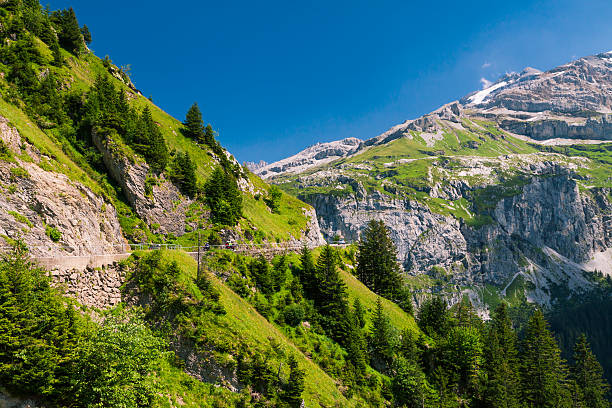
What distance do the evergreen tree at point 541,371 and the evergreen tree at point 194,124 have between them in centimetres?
9036

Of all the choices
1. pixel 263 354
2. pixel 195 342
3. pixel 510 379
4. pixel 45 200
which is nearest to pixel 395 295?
pixel 510 379

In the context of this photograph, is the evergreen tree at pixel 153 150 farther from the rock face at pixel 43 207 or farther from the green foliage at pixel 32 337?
the green foliage at pixel 32 337

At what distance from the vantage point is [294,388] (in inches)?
1238

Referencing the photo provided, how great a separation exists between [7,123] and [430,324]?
252 ft

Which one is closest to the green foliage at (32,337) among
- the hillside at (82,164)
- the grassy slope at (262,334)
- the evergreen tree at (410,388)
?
the hillside at (82,164)

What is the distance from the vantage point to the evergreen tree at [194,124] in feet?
249

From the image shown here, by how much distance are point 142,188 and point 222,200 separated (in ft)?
45.2

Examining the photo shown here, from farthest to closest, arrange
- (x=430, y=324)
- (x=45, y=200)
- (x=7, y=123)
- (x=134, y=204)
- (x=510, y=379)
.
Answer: (x=430, y=324) → (x=510, y=379) → (x=134, y=204) → (x=7, y=123) → (x=45, y=200)

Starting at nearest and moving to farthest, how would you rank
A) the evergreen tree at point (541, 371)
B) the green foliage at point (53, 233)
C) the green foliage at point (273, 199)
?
the green foliage at point (53, 233)
the evergreen tree at point (541, 371)
the green foliage at point (273, 199)

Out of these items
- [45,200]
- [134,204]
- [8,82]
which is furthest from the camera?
[134,204]

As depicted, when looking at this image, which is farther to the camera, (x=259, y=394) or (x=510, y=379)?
(x=510, y=379)

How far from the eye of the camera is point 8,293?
730 inches

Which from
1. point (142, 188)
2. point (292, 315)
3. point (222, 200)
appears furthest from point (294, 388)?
point (142, 188)

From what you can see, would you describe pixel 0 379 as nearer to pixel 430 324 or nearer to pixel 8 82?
pixel 8 82
